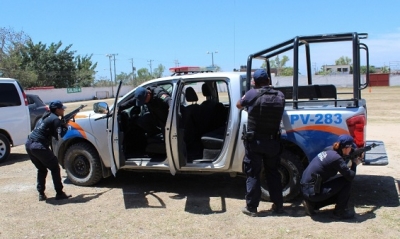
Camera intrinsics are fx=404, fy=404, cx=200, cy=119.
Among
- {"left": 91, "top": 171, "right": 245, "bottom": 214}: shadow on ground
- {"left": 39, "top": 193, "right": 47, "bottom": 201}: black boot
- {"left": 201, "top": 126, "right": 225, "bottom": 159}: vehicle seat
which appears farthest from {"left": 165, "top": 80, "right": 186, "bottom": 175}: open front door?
{"left": 39, "top": 193, "right": 47, "bottom": 201}: black boot

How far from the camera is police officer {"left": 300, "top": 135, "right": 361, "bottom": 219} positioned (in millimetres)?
4645

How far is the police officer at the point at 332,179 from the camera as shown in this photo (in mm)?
4645

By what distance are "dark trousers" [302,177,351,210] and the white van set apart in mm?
7097

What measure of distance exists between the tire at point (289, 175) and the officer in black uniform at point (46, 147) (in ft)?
9.80

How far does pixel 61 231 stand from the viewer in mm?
4715

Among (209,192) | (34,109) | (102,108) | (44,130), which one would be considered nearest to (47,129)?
(44,130)

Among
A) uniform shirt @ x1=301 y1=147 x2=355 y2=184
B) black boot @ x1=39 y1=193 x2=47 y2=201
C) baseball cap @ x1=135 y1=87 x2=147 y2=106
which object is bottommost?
black boot @ x1=39 y1=193 x2=47 y2=201

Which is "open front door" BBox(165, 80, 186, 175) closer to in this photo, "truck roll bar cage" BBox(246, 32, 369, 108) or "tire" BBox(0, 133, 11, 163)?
"truck roll bar cage" BBox(246, 32, 369, 108)

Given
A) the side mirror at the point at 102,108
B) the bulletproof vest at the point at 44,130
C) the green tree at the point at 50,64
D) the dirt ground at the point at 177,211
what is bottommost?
the dirt ground at the point at 177,211

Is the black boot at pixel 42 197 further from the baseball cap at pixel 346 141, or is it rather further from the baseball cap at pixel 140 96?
the baseball cap at pixel 346 141

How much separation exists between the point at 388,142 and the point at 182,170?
6.16m

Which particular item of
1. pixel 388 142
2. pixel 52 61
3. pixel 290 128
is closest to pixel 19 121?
pixel 290 128

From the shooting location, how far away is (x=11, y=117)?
928 cm

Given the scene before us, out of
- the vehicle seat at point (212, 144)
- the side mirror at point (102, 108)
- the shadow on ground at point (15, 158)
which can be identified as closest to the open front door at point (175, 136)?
the vehicle seat at point (212, 144)
